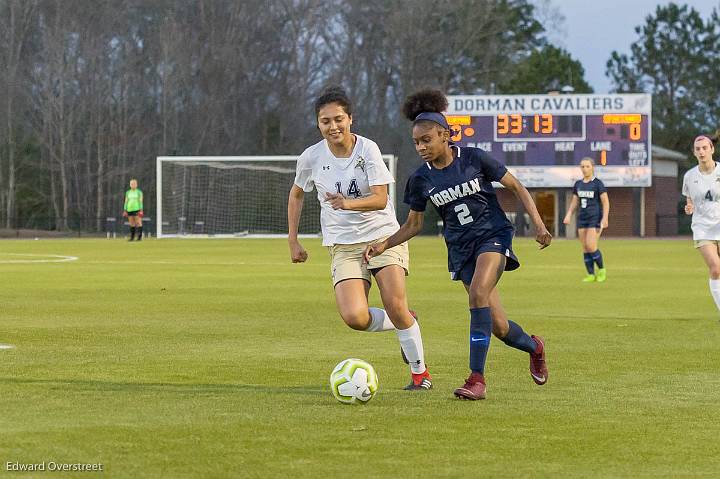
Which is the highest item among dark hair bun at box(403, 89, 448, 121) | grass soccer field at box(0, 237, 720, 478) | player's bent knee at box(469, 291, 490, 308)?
dark hair bun at box(403, 89, 448, 121)

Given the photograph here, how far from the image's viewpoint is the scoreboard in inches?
2165

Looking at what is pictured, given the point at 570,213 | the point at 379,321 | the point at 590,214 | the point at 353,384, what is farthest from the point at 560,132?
the point at 353,384

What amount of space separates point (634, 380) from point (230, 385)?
2.87m

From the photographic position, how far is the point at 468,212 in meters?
9.20

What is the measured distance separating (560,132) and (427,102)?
47425 mm

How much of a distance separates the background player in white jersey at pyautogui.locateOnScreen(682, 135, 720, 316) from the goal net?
1537 inches

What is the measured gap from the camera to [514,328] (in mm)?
9445

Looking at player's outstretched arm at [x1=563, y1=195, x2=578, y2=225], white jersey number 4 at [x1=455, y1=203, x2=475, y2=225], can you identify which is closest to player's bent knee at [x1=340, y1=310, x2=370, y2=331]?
white jersey number 4 at [x1=455, y1=203, x2=475, y2=225]

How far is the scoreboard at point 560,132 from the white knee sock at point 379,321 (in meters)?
44.9

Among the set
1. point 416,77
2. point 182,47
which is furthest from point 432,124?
point 416,77

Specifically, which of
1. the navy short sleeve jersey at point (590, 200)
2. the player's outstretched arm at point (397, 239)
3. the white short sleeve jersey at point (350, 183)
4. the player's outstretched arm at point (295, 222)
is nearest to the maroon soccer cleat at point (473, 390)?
the player's outstretched arm at point (397, 239)

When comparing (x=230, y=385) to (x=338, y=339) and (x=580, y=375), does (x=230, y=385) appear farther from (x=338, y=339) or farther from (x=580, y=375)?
(x=338, y=339)

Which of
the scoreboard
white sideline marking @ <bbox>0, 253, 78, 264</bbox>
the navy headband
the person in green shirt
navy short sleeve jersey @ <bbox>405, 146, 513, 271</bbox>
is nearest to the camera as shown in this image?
the navy headband

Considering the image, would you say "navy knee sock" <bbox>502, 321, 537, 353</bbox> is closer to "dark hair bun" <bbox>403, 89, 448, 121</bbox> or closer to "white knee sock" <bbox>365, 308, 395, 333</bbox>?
"white knee sock" <bbox>365, 308, 395, 333</bbox>
